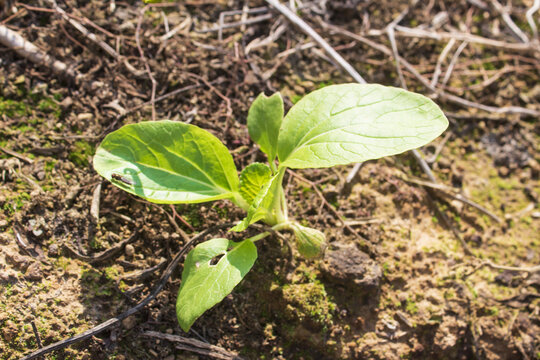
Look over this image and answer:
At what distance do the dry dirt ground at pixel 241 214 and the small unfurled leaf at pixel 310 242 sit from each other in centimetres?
21

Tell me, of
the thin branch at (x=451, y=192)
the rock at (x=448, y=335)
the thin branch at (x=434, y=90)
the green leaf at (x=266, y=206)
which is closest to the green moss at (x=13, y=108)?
the green leaf at (x=266, y=206)

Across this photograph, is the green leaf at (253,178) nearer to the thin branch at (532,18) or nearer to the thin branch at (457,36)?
the thin branch at (457,36)

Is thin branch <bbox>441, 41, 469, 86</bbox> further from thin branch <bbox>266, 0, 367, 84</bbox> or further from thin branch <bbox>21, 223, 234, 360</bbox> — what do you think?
thin branch <bbox>21, 223, 234, 360</bbox>

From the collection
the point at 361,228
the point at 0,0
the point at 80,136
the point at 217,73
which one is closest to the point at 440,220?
the point at 361,228

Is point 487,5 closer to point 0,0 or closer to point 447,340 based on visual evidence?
point 447,340

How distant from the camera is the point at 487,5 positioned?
11.1 feet

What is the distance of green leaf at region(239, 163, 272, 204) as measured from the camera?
1859 mm

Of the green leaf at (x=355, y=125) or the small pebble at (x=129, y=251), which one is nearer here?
the green leaf at (x=355, y=125)

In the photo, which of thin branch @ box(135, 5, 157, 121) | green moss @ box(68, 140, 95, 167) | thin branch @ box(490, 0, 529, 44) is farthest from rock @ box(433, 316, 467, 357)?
thin branch @ box(490, 0, 529, 44)

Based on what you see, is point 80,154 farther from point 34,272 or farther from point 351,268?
point 351,268

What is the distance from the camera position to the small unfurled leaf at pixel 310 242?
6.31 ft

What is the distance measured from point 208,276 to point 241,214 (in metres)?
0.54

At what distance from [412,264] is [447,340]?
0.42 metres

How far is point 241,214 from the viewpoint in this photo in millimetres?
2236
